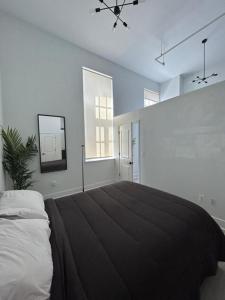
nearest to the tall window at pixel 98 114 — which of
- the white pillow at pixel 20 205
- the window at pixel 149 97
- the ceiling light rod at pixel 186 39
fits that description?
the ceiling light rod at pixel 186 39

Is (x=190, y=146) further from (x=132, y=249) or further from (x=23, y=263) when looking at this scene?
(x=23, y=263)

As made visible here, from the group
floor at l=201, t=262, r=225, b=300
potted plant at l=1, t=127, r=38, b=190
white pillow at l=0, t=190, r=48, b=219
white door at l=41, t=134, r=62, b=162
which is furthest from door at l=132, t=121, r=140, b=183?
white pillow at l=0, t=190, r=48, b=219

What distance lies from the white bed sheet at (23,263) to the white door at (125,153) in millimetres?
3108

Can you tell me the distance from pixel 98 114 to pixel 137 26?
86.3 inches

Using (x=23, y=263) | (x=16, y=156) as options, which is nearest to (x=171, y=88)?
(x=16, y=156)

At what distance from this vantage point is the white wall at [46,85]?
9.27 ft

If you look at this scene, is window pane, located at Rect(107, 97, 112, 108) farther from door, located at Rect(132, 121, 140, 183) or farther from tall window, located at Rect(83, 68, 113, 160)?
door, located at Rect(132, 121, 140, 183)

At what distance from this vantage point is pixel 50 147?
3311mm

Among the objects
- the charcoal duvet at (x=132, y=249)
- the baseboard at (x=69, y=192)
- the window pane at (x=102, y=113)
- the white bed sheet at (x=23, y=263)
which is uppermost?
the window pane at (x=102, y=113)

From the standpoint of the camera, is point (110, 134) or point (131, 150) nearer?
point (131, 150)

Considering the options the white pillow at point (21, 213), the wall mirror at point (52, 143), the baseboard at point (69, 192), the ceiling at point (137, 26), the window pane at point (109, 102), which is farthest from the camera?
the window pane at point (109, 102)

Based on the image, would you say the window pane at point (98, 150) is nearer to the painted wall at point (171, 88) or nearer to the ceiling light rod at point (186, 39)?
the ceiling light rod at point (186, 39)

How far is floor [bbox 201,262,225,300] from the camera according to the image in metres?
1.25

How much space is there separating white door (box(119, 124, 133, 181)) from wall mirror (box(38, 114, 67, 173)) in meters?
1.60
